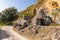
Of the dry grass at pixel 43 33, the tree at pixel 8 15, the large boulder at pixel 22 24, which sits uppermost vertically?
the tree at pixel 8 15

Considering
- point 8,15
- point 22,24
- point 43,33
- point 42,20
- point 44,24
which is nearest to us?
point 43,33

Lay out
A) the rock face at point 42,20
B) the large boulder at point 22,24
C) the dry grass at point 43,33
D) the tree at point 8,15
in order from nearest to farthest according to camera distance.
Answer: the dry grass at point 43,33 → the rock face at point 42,20 → the large boulder at point 22,24 → the tree at point 8,15

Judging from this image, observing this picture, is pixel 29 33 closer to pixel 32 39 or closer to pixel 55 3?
pixel 32 39

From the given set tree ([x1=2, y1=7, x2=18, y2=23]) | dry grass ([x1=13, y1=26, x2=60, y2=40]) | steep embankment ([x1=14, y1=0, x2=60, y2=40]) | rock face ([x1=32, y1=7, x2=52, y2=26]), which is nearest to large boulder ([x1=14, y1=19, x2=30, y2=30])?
steep embankment ([x1=14, y1=0, x2=60, y2=40])

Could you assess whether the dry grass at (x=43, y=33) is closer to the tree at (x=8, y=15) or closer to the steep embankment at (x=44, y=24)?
the steep embankment at (x=44, y=24)

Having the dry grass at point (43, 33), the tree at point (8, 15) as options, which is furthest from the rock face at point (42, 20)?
the tree at point (8, 15)

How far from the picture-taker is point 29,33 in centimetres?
3662

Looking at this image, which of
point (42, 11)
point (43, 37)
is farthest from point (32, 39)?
point (42, 11)

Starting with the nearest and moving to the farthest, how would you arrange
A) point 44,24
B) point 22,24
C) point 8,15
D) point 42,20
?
point 44,24 → point 42,20 → point 22,24 → point 8,15

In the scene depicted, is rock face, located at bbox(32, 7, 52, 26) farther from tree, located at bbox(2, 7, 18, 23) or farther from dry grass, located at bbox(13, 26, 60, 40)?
tree, located at bbox(2, 7, 18, 23)

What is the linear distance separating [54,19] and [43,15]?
3803mm

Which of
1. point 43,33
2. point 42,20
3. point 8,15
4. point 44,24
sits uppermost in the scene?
point 8,15

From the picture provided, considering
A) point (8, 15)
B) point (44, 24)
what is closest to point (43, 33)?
point (44, 24)

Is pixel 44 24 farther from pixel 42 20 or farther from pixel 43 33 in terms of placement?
pixel 43 33
